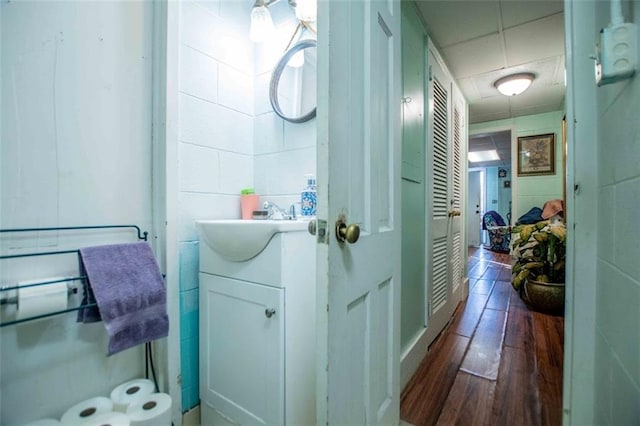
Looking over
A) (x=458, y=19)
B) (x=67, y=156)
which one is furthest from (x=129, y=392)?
(x=458, y=19)

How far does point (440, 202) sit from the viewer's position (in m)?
2.00

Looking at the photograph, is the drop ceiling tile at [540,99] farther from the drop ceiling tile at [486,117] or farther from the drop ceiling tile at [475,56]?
the drop ceiling tile at [475,56]

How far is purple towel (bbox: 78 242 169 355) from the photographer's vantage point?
0.90m

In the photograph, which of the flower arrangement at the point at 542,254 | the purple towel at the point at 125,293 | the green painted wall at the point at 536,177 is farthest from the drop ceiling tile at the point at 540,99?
the purple towel at the point at 125,293

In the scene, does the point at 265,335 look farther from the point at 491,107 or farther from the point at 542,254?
the point at 491,107

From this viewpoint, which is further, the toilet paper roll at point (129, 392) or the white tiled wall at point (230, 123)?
the white tiled wall at point (230, 123)

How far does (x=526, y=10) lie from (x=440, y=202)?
1213 millimetres

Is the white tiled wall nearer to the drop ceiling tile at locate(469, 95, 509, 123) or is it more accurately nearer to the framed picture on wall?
the drop ceiling tile at locate(469, 95, 509, 123)

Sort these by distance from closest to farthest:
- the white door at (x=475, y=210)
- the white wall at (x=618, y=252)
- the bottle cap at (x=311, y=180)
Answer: the white wall at (x=618, y=252), the bottle cap at (x=311, y=180), the white door at (x=475, y=210)

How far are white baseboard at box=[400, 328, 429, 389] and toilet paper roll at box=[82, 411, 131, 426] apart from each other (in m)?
1.10

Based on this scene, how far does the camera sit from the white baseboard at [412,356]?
1.35 metres

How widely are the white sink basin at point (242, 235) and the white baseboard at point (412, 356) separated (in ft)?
2.97

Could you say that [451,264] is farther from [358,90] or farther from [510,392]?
[358,90]

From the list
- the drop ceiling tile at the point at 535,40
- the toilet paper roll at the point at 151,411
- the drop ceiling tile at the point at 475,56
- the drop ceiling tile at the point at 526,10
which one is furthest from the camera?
the drop ceiling tile at the point at 475,56
